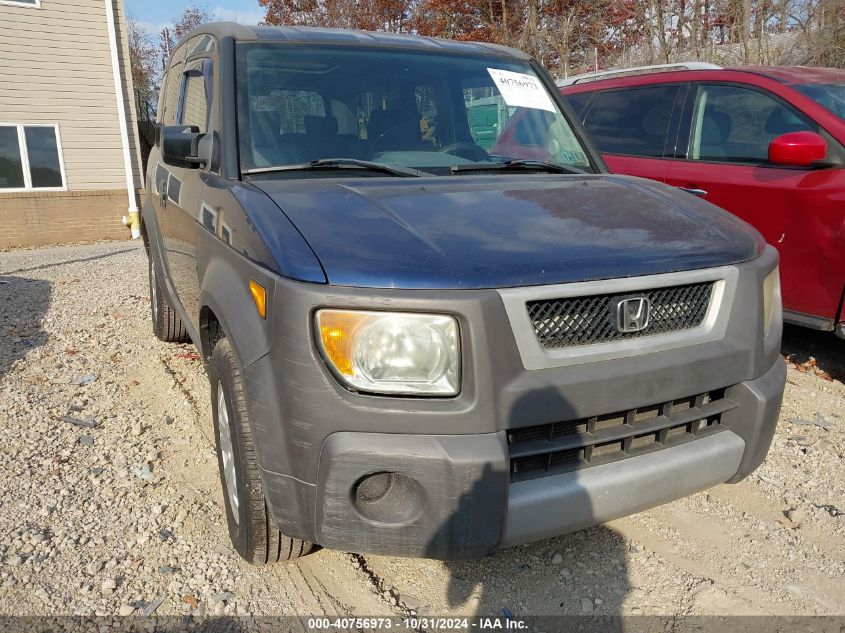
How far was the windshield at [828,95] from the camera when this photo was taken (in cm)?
451

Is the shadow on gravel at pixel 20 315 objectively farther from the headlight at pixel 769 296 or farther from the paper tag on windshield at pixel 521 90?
the headlight at pixel 769 296

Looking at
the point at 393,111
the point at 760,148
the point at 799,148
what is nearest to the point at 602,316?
the point at 393,111

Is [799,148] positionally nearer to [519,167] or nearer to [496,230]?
[519,167]

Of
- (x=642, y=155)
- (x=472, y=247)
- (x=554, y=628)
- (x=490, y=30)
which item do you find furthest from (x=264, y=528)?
(x=490, y=30)

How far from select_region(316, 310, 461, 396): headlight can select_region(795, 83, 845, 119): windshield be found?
151 inches

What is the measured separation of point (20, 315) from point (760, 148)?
634cm

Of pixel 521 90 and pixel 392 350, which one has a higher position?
pixel 521 90

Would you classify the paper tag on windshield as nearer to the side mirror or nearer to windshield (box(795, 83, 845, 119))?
the side mirror

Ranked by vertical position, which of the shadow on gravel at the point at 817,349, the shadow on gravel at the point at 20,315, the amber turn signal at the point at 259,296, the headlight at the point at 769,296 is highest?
the amber turn signal at the point at 259,296

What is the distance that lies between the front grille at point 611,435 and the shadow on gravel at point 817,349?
264 cm

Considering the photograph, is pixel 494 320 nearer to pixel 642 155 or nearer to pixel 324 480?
pixel 324 480

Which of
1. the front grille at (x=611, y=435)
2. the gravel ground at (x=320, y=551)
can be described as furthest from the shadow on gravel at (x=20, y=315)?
the front grille at (x=611, y=435)

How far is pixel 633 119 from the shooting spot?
559 cm

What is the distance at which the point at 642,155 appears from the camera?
5.41 metres
